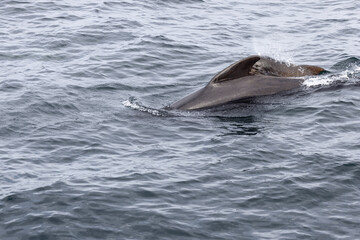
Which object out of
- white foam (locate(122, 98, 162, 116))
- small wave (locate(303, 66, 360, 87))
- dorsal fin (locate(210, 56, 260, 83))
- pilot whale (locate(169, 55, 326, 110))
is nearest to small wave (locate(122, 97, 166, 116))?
white foam (locate(122, 98, 162, 116))

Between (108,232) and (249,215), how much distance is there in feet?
7.36

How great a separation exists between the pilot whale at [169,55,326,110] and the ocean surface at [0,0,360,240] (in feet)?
0.98

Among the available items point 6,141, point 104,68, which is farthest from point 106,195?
point 104,68

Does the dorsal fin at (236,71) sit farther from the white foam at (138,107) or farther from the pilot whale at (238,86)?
the white foam at (138,107)

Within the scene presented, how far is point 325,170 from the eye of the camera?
1304 centimetres

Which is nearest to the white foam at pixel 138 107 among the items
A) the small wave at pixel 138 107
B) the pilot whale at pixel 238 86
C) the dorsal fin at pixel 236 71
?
the small wave at pixel 138 107

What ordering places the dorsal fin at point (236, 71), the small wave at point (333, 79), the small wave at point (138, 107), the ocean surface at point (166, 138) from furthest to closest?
the small wave at point (333, 79), the dorsal fin at point (236, 71), the small wave at point (138, 107), the ocean surface at point (166, 138)

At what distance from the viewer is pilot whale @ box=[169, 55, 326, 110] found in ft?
53.5

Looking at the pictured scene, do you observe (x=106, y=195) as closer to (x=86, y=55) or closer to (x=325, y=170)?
(x=325, y=170)

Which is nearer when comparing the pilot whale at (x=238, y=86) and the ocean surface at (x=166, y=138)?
the ocean surface at (x=166, y=138)

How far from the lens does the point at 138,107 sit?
1664cm

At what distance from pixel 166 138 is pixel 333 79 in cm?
528

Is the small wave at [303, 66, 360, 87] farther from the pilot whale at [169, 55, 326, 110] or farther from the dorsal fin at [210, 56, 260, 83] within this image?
the dorsal fin at [210, 56, 260, 83]

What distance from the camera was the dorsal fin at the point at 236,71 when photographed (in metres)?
16.3
